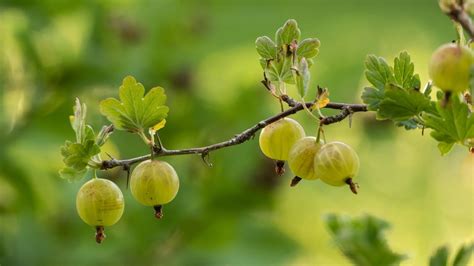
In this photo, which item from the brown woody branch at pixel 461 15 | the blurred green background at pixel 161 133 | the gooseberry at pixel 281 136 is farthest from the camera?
the blurred green background at pixel 161 133

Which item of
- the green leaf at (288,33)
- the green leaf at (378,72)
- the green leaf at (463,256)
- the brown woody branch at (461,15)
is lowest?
the green leaf at (463,256)

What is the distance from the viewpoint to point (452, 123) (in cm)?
45

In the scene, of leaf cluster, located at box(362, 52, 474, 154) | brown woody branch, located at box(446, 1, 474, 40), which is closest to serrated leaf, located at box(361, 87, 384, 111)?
leaf cluster, located at box(362, 52, 474, 154)

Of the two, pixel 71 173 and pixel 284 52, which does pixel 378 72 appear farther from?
pixel 71 173

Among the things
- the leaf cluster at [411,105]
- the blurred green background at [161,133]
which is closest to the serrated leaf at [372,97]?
the leaf cluster at [411,105]

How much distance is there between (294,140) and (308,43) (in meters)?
0.05

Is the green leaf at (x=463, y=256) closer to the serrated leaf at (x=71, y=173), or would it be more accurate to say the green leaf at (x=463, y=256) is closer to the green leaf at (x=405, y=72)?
the green leaf at (x=405, y=72)

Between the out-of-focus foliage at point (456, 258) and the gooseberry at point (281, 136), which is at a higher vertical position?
the gooseberry at point (281, 136)

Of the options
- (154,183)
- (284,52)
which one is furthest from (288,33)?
(154,183)

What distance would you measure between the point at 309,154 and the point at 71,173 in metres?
0.13

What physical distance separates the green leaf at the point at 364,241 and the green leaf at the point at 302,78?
10cm

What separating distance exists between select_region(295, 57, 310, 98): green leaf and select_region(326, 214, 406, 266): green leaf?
0.31 ft

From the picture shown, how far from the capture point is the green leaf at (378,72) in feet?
1.60

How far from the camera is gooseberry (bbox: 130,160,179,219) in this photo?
46 cm
